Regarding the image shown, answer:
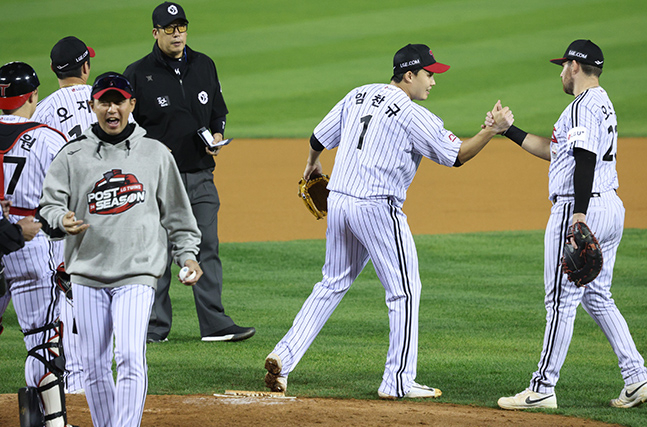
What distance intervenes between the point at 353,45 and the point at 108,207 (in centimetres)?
2496

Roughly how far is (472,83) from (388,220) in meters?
20.8

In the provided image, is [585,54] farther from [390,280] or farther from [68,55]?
[68,55]

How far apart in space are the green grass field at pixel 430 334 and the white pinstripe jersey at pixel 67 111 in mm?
1611

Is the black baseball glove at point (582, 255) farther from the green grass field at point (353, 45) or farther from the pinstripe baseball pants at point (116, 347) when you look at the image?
the green grass field at point (353, 45)

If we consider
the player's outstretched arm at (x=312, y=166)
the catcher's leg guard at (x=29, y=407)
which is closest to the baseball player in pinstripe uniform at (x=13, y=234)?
the catcher's leg guard at (x=29, y=407)

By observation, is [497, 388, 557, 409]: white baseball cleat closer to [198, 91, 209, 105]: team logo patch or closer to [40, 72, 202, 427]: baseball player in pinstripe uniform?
[40, 72, 202, 427]: baseball player in pinstripe uniform

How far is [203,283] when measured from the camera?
6957 millimetres

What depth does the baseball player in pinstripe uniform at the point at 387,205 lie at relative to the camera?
527 centimetres

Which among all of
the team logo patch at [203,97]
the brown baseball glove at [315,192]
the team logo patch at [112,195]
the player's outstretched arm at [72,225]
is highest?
the team logo patch at [203,97]

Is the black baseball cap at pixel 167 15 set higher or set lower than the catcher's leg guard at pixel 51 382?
higher

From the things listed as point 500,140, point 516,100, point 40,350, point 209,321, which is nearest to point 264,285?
point 209,321

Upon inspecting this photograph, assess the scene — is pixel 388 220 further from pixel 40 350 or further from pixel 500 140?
pixel 500 140

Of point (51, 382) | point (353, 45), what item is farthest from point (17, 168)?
point (353, 45)

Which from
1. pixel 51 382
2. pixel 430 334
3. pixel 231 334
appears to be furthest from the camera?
pixel 430 334
